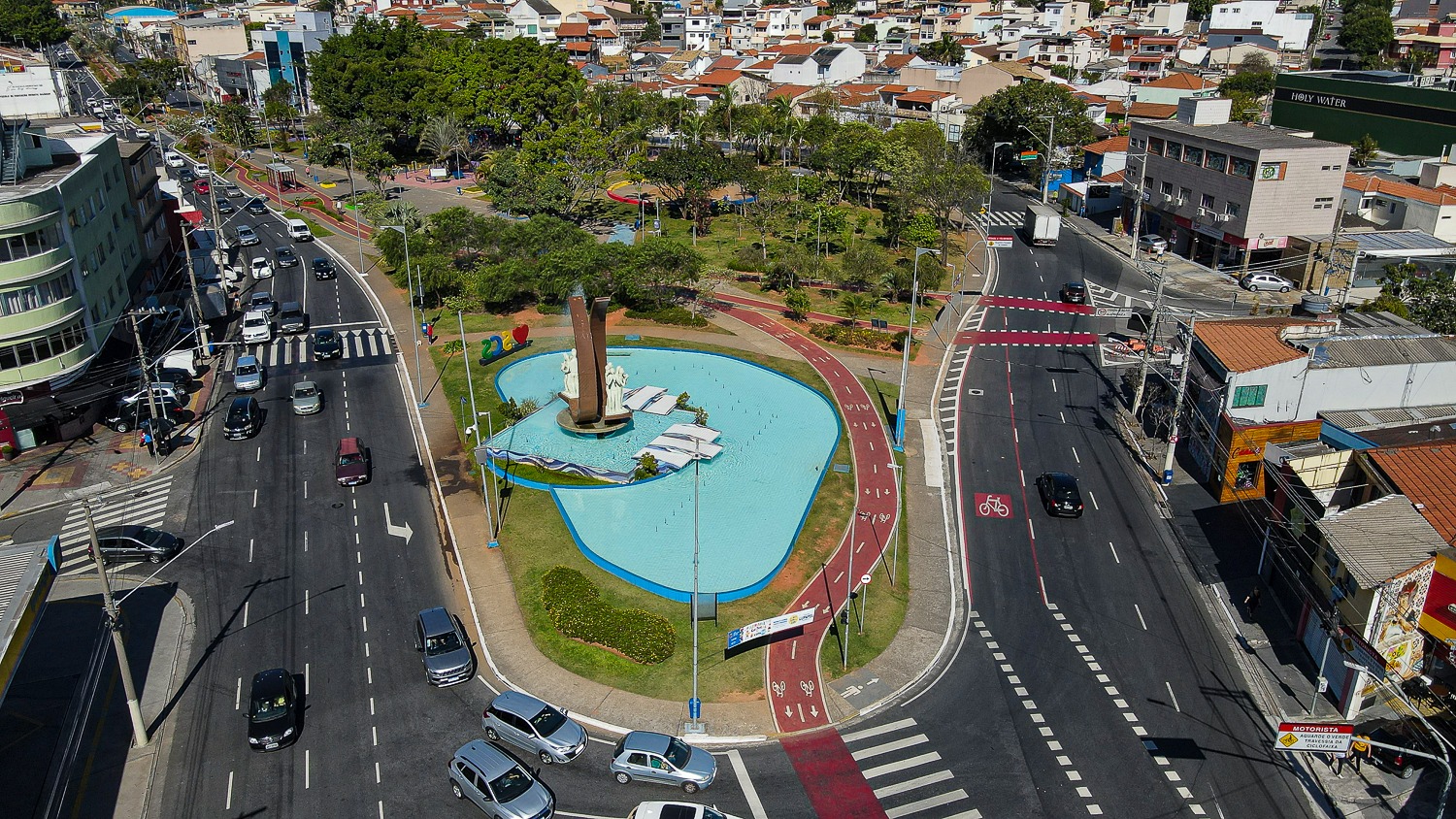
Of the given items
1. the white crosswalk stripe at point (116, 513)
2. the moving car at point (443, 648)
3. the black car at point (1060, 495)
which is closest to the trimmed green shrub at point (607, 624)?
the moving car at point (443, 648)

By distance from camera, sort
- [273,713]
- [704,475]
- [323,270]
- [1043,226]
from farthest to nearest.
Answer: [1043,226]
[323,270]
[704,475]
[273,713]

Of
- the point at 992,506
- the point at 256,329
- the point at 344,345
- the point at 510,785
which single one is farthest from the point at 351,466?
the point at 992,506

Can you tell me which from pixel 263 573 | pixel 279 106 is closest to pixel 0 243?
pixel 263 573

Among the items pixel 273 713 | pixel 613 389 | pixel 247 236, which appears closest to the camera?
pixel 273 713

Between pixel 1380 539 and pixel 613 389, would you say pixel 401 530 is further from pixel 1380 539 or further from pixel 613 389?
pixel 1380 539

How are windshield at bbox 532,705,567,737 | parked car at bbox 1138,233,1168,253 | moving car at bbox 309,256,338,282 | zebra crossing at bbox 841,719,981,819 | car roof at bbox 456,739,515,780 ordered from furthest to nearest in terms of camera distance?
parked car at bbox 1138,233,1168,253, moving car at bbox 309,256,338,282, windshield at bbox 532,705,567,737, zebra crossing at bbox 841,719,981,819, car roof at bbox 456,739,515,780

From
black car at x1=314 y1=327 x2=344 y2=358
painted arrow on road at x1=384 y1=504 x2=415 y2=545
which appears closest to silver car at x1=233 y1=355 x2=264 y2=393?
black car at x1=314 y1=327 x2=344 y2=358

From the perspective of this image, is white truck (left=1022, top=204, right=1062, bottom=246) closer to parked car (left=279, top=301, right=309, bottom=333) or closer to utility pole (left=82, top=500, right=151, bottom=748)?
parked car (left=279, top=301, right=309, bottom=333)
